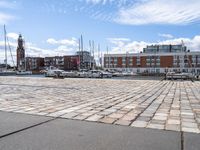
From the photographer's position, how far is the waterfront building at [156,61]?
4154 inches

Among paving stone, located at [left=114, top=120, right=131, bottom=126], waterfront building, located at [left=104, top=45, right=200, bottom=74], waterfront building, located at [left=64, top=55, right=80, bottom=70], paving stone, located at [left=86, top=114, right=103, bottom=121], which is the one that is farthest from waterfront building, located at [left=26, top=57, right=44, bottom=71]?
paving stone, located at [left=114, top=120, right=131, bottom=126]

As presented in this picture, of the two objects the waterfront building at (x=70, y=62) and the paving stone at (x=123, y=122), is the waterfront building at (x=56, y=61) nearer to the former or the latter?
the waterfront building at (x=70, y=62)

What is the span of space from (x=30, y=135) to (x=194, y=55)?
358ft

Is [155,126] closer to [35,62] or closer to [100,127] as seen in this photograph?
[100,127]

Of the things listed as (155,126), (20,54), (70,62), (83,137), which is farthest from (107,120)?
(70,62)

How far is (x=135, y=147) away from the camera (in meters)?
4.48

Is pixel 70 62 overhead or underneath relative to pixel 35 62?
underneath

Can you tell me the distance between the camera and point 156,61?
113m

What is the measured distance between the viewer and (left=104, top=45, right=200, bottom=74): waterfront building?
105500mm

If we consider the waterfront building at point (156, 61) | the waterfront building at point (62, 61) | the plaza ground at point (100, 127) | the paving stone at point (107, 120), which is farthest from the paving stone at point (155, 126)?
the waterfront building at point (62, 61)

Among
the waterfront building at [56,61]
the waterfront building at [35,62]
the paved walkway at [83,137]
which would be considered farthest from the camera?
the waterfront building at [35,62]

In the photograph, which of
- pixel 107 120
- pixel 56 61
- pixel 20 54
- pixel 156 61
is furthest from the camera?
pixel 56 61

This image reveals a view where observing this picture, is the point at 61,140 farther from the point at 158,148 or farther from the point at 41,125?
the point at 158,148

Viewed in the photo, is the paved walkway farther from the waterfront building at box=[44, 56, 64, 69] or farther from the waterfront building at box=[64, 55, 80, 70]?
the waterfront building at box=[44, 56, 64, 69]
